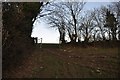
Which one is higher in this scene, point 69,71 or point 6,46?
point 6,46

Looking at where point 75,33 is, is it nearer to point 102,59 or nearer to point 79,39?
point 79,39

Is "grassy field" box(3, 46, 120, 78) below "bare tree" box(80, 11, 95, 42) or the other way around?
below

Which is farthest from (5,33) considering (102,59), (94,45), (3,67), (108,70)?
(94,45)

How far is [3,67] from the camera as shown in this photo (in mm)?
9734

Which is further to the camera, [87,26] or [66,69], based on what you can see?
[87,26]

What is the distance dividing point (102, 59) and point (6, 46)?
706cm

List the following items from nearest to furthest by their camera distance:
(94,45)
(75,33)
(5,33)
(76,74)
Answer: (5,33) < (76,74) < (94,45) < (75,33)

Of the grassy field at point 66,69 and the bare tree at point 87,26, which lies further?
the bare tree at point 87,26

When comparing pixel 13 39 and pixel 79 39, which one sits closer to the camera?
pixel 13 39

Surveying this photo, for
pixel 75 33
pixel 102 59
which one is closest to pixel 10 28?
pixel 102 59

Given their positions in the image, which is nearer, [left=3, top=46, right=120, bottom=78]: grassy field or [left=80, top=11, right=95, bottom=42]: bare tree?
[left=3, top=46, right=120, bottom=78]: grassy field

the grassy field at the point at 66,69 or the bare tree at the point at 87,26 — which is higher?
the bare tree at the point at 87,26

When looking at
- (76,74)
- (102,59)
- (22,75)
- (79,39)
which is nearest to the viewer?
(22,75)

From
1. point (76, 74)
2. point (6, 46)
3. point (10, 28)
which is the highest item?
point (10, 28)
